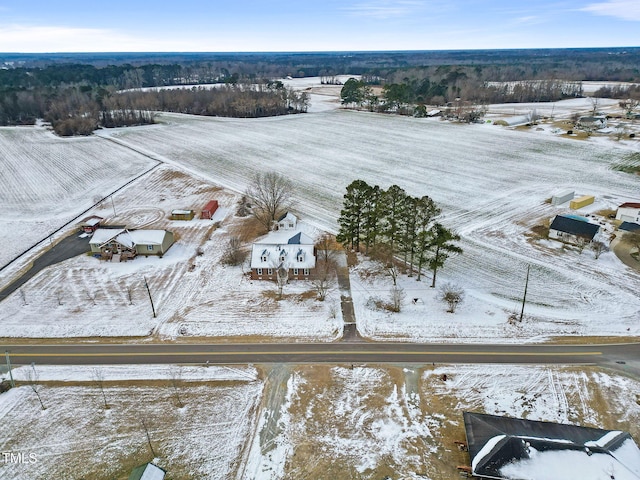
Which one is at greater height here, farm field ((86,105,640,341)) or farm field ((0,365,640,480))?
farm field ((86,105,640,341))

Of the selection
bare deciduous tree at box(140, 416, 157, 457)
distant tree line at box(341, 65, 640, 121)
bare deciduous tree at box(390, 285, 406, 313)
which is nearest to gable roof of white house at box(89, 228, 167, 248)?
bare deciduous tree at box(140, 416, 157, 457)

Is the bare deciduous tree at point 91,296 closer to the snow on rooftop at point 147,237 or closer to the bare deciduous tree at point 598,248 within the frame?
the snow on rooftop at point 147,237

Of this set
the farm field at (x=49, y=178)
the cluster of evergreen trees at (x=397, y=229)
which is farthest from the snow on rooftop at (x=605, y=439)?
Result: the farm field at (x=49, y=178)

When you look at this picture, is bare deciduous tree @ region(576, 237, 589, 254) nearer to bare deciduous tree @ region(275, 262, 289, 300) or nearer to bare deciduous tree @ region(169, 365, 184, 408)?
bare deciduous tree @ region(275, 262, 289, 300)

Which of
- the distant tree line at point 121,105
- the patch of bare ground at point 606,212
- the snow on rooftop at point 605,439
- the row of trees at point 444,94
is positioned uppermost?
the row of trees at point 444,94

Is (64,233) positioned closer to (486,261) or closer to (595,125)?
(486,261)

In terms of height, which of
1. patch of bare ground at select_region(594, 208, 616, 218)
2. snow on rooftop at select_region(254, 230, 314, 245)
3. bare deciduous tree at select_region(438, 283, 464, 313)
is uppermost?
patch of bare ground at select_region(594, 208, 616, 218)
